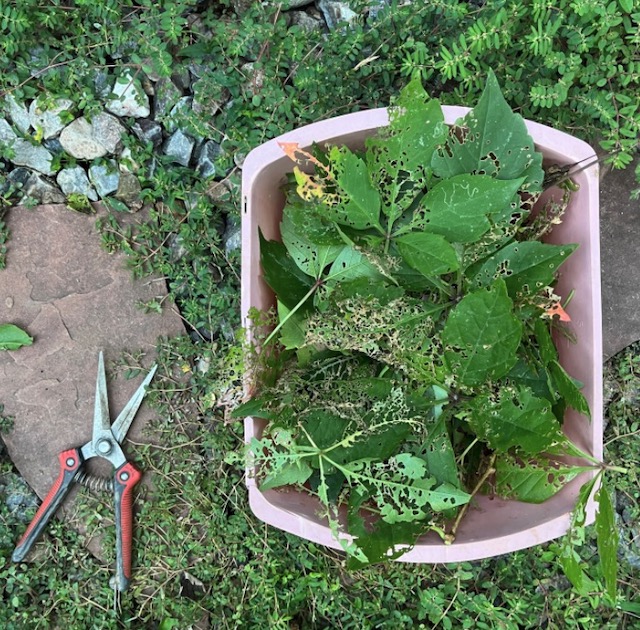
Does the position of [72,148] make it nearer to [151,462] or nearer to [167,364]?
[167,364]

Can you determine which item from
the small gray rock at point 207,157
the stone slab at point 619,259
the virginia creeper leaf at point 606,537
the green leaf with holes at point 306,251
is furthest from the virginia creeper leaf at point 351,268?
the stone slab at point 619,259

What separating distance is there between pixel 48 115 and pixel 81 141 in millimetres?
83

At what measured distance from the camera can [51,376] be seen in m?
1.35

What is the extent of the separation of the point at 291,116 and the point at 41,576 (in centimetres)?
107

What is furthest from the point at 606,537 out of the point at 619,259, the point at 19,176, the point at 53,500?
the point at 19,176

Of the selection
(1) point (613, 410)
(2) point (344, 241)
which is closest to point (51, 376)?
(2) point (344, 241)

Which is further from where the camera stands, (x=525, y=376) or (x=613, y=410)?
(x=613, y=410)

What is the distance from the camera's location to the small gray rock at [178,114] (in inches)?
47.1

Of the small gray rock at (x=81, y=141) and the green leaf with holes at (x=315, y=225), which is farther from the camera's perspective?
the small gray rock at (x=81, y=141)

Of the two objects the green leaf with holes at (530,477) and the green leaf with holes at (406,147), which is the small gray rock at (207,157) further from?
the green leaf with holes at (530,477)

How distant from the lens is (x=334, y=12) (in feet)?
3.98

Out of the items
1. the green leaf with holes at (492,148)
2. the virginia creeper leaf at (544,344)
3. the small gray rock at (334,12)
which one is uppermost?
the small gray rock at (334,12)

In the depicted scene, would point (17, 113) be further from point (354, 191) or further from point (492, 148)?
point (492, 148)

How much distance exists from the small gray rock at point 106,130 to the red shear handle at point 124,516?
0.65 metres
